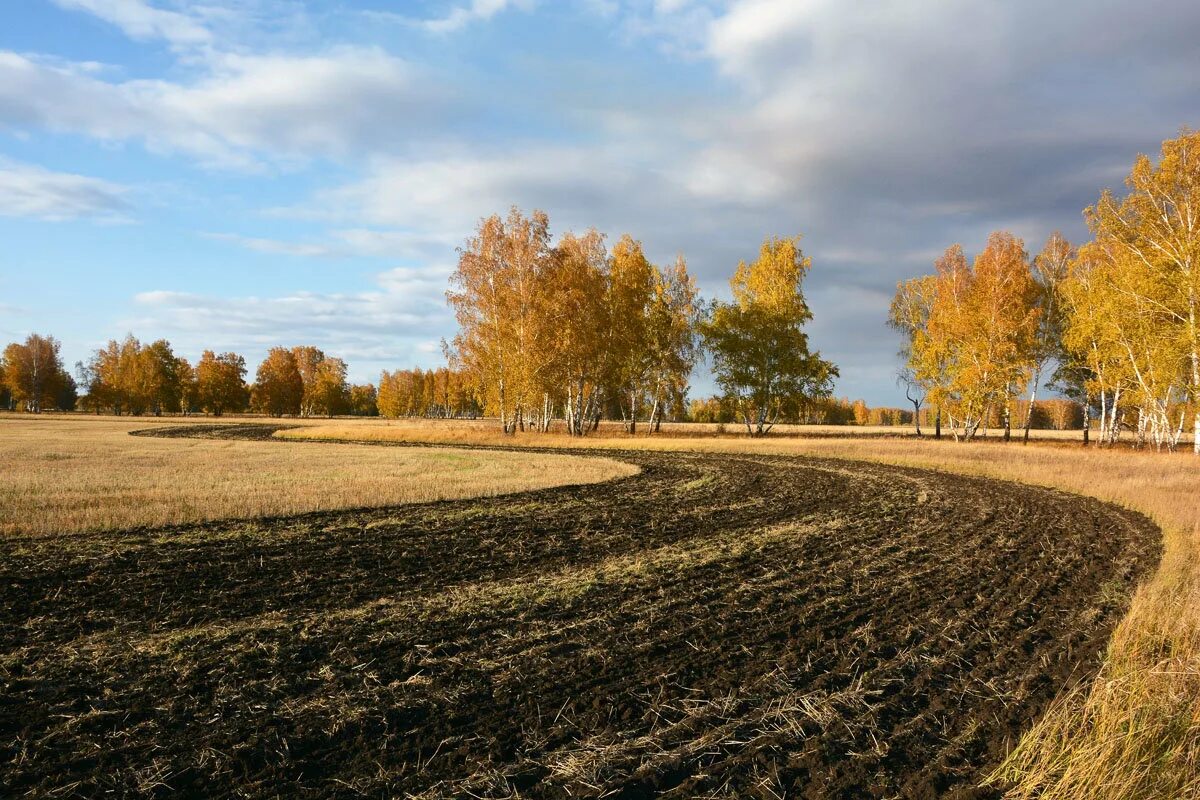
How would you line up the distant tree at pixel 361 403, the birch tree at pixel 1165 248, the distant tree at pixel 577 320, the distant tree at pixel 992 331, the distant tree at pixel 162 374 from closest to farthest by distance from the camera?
the birch tree at pixel 1165 248, the distant tree at pixel 992 331, the distant tree at pixel 577 320, the distant tree at pixel 162 374, the distant tree at pixel 361 403

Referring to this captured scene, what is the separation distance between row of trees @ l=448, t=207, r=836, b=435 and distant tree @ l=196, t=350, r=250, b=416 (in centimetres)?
7411

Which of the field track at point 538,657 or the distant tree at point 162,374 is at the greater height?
the distant tree at point 162,374

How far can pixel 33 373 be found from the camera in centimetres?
10375

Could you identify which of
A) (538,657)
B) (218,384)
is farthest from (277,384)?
(538,657)

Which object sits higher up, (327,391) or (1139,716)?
(327,391)

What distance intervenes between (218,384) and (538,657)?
119 metres

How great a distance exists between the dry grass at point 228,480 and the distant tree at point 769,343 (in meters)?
22.4

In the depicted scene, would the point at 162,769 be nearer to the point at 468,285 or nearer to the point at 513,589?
the point at 513,589

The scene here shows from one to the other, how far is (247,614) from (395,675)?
3075 millimetres

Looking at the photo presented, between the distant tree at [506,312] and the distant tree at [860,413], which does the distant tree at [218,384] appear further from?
the distant tree at [860,413]

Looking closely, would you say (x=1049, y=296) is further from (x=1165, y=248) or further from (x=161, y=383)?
A: (x=161, y=383)

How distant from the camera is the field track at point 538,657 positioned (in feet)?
15.8

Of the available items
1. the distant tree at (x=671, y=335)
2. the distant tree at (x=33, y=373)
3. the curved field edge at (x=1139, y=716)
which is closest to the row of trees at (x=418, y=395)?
the distant tree at (x=33, y=373)

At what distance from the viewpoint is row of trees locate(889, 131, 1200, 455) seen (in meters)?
28.9
